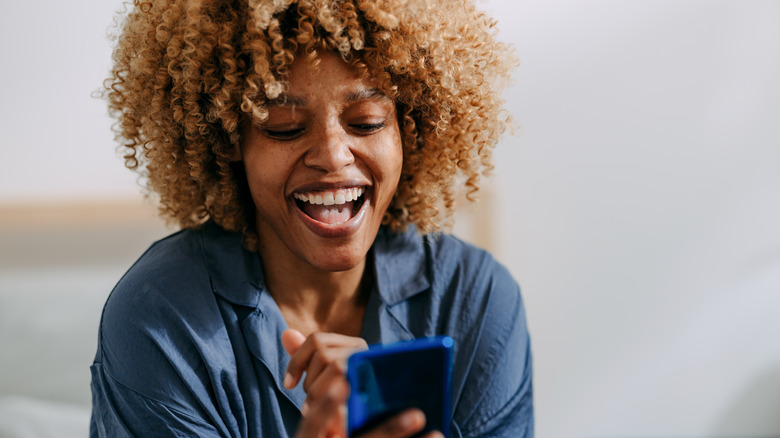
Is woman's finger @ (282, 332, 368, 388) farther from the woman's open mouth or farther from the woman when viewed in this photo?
the woman's open mouth

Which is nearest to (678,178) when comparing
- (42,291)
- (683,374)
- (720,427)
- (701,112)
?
(701,112)

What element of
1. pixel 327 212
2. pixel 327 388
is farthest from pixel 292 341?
pixel 327 212

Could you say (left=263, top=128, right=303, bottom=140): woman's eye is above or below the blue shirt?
above

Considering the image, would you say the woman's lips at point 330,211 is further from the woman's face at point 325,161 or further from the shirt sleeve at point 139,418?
the shirt sleeve at point 139,418

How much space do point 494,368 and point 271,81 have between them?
606mm

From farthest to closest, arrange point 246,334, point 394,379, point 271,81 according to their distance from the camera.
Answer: point 246,334 < point 271,81 < point 394,379

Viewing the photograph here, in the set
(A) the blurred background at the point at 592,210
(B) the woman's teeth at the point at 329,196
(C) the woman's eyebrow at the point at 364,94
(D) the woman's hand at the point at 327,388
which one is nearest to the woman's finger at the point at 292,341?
(D) the woman's hand at the point at 327,388

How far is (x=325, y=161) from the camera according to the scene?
3.42ft

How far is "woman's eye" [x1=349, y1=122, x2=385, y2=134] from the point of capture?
1.08m

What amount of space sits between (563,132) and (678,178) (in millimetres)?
346

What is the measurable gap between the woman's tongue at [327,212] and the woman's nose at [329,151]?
0.07 meters

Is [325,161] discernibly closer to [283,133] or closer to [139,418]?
[283,133]

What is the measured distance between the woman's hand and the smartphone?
2 centimetres

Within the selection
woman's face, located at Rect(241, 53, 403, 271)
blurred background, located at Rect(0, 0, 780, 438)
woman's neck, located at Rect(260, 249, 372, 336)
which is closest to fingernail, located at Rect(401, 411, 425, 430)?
woman's face, located at Rect(241, 53, 403, 271)
